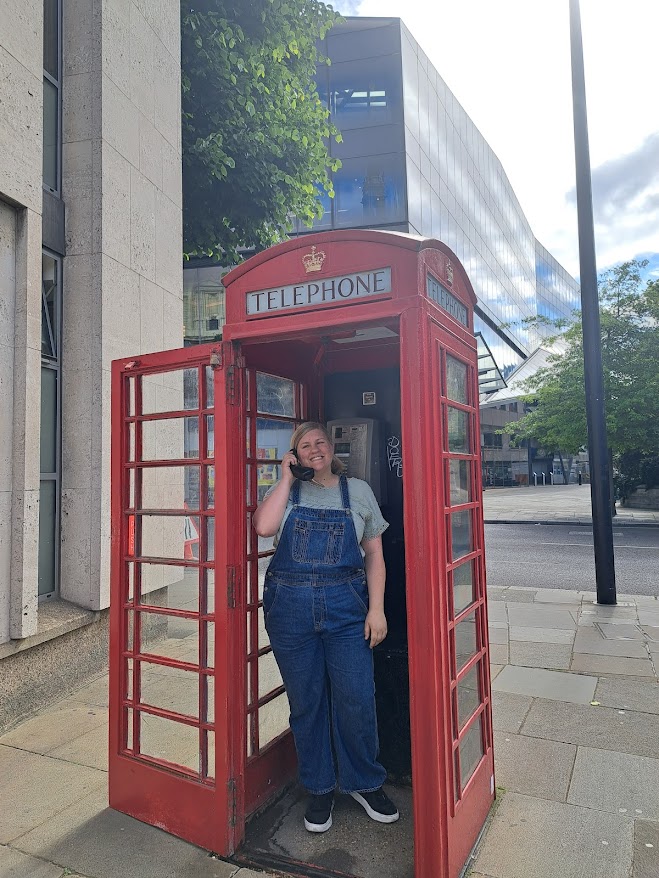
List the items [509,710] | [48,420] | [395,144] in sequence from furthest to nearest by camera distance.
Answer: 1. [395,144]
2. [48,420]
3. [509,710]

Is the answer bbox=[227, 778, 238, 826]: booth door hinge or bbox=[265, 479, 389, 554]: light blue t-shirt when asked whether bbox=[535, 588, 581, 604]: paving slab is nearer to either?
Result: bbox=[265, 479, 389, 554]: light blue t-shirt

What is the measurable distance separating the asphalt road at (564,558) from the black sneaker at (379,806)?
6.97 meters

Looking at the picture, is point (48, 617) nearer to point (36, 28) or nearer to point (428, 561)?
point (428, 561)

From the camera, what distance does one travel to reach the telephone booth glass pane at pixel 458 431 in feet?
9.09

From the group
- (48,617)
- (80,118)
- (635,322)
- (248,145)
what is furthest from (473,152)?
(48,617)

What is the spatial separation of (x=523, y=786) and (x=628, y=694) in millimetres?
1783

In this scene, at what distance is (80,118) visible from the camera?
17.5 ft

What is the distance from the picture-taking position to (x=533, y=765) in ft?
11.9

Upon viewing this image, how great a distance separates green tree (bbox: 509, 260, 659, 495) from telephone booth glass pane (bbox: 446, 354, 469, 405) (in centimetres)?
1721

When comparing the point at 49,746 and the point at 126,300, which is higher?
the point at 126,300

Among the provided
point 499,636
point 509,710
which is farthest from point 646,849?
point 499,636

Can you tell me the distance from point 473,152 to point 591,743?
120 feet

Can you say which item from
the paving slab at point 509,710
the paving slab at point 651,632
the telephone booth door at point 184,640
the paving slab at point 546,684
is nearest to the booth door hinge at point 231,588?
the telephone booth door at point 184,640

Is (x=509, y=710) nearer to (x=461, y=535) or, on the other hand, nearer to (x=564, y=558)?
(x=461, y=535)
